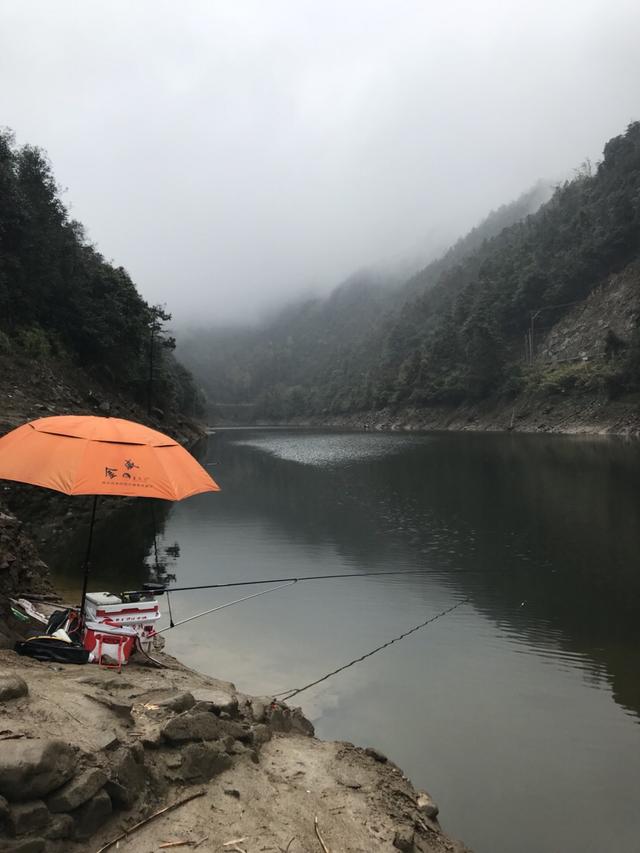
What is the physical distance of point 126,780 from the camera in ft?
10.9

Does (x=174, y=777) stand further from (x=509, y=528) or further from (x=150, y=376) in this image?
(x=150, y=376)

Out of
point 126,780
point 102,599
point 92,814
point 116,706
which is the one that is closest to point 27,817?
point 92,814

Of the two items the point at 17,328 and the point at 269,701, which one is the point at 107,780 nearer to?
the point at 269,701

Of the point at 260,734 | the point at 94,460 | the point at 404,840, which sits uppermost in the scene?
the point at 94,460

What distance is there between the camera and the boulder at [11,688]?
3709 mm

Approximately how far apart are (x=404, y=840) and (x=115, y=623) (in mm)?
3675

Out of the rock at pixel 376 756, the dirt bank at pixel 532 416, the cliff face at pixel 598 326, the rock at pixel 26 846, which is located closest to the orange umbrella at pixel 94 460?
the rock at pixel 26 846

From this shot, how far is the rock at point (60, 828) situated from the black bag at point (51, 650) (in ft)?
9.01

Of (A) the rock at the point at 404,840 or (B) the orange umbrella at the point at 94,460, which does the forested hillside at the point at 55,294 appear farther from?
(A) the rock at the point at 404,840

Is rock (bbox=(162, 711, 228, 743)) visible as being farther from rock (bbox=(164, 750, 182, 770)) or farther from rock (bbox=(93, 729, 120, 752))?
rock (bbox=(93, 729, 120, 752))

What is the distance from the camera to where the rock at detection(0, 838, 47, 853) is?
263 cm

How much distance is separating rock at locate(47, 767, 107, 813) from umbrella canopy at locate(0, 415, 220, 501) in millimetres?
2265

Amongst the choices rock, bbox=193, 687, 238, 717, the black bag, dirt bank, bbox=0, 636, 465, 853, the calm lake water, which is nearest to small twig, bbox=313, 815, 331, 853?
dirt bank, bbox=0, 636, 465, 853

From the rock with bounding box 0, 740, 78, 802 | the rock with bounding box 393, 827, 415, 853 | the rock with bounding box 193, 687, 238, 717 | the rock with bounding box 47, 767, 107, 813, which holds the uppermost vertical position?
the rock with bounding box 0, 740, 78, 802
